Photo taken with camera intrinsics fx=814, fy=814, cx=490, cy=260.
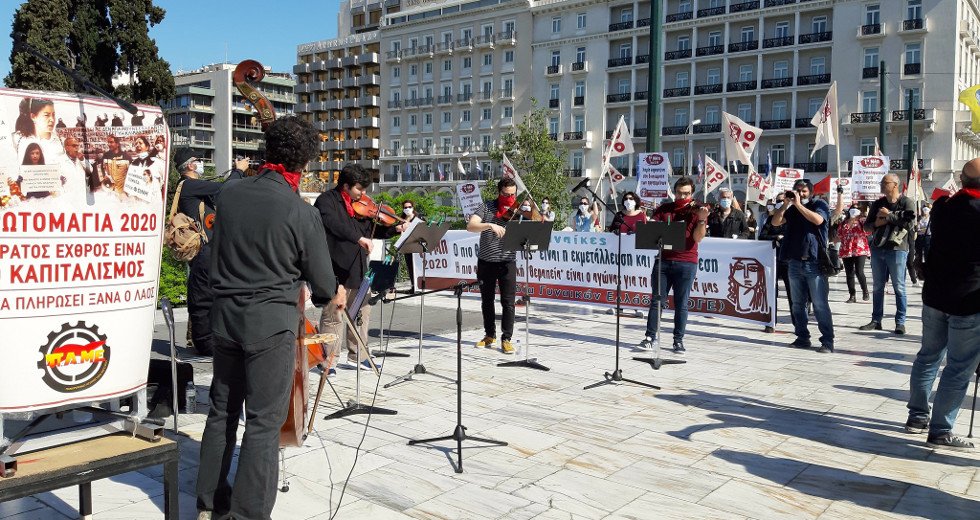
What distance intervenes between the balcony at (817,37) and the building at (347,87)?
48.3m

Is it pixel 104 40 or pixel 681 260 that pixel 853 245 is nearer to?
pixel 681 260

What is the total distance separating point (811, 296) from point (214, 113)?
122047 millimetres

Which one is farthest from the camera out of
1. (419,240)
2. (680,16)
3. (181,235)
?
(680,16)

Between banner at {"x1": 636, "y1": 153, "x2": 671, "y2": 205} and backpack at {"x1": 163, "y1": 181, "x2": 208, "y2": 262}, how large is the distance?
32.3 feet

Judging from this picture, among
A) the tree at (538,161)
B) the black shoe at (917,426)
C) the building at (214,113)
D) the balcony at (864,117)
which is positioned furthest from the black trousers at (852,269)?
the building at (214,113)

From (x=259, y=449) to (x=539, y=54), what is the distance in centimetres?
7803

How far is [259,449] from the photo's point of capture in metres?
3.76

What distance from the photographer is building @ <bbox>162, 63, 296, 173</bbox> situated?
389 feet

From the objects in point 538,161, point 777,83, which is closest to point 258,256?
point 538,161

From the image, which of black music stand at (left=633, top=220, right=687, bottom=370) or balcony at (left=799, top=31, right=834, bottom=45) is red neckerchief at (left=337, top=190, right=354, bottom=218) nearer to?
black music stand at (left=633, top=220, right=687, bottom=370)

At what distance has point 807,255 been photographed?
393 inches

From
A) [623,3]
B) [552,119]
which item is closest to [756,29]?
[623,3]

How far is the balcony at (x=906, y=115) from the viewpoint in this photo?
56800 mm

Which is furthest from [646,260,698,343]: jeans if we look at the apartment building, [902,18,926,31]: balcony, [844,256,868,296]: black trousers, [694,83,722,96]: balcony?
the apartment building
